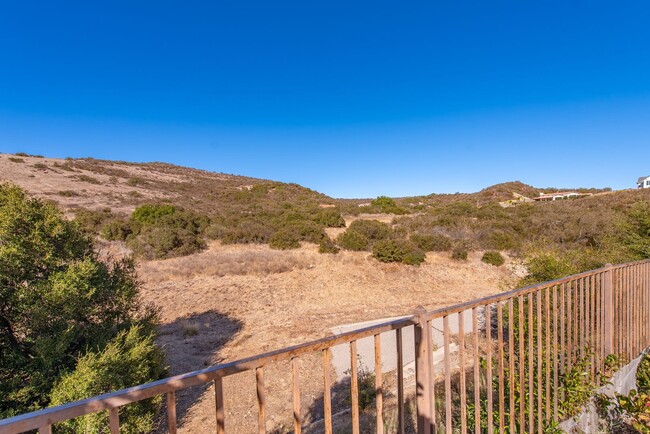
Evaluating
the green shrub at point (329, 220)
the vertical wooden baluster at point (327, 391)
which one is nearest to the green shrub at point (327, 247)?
the green shrub at point (329, 220)

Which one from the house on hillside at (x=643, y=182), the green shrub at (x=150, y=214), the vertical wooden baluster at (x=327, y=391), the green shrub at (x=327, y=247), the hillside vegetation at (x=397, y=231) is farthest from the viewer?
the house on hillside at (x=643, y=182)

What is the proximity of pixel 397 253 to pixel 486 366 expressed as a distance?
9.57 m

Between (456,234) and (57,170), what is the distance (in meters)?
35.1

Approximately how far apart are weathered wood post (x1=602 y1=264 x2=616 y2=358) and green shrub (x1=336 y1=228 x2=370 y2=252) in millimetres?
10631

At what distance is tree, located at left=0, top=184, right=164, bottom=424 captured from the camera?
307 cm

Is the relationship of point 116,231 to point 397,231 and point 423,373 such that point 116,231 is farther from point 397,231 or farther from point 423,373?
point 423,373

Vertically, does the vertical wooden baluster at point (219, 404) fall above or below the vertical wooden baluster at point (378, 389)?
above

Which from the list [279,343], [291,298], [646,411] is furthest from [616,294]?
[291,298]

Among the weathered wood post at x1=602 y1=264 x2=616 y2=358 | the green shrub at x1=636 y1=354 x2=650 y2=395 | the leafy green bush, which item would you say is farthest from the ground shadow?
the leafy green bush

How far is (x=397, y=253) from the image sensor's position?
38.6 feet

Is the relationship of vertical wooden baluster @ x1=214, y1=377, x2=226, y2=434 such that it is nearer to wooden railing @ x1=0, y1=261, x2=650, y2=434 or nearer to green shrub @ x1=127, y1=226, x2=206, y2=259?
wooden railing @ x1=0, y1=261, x2=650, y2=434

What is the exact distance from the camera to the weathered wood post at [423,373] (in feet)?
5.24

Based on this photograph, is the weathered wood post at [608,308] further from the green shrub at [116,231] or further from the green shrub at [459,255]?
the green shrub at [116,231]

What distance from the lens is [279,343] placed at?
6.11m
